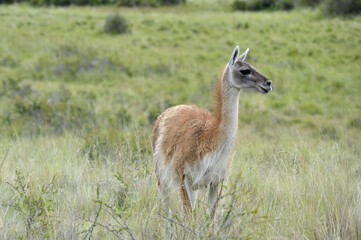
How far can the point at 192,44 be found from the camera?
68.6 ft

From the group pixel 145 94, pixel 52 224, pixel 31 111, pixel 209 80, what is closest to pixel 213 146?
pixel 52 224

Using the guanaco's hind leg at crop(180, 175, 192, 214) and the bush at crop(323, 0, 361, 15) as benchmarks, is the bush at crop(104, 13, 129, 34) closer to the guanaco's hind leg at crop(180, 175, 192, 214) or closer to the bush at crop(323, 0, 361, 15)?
the bush at crop(323, 0, 361, 15)

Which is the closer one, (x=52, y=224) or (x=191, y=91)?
(x=52, y=224)

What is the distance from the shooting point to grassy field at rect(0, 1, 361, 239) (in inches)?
156

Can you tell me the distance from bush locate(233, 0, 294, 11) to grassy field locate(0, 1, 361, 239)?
6.20 metres

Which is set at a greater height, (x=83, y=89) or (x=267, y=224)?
(x=267, y=224)

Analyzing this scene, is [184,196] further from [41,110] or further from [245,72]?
[41,110]

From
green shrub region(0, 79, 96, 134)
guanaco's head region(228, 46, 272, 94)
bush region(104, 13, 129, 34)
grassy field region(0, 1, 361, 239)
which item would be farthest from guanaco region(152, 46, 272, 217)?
bush region(104, 13, 129, 34)

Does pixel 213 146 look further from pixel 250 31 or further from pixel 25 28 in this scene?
pixel 25 28

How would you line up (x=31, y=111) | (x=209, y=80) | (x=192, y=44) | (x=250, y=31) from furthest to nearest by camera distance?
(x=250, y=31) < (x=192, y=44) < (x=209, y=80) < (x=31, y=111)

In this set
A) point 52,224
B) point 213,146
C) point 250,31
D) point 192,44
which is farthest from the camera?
point 250,31

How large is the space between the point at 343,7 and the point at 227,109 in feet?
70.3

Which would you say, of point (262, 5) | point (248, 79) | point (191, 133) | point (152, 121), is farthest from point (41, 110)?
point (262, 5)

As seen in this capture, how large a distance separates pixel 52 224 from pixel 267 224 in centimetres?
169
